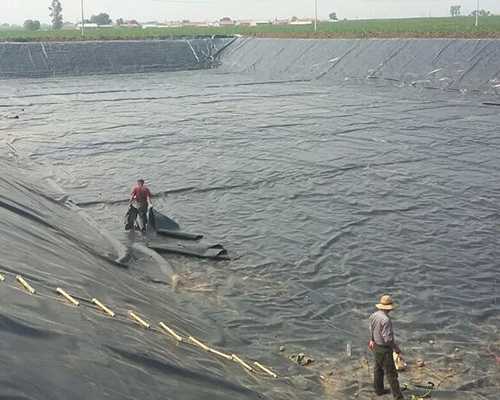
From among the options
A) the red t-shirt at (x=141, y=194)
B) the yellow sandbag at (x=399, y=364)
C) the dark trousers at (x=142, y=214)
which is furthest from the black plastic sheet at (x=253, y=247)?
the red t-shirt at (x=141, y=194)

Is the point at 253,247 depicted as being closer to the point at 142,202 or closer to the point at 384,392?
the point at 142,202

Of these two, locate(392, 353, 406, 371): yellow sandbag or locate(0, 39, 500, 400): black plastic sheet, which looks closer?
locate(0, 39, 500, 400): black plastic sheet

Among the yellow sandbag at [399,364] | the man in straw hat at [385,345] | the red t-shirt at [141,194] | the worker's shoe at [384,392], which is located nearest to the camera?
the man in straw hat at [385,345]

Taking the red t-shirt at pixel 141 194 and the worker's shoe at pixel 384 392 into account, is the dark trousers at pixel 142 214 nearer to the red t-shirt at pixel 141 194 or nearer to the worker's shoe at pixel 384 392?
the red t-shirt at pixel 141 194

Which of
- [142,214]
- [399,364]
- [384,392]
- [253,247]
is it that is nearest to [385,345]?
[384,392]

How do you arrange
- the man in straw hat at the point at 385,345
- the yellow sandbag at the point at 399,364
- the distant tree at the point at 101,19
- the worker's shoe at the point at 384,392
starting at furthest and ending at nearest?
the distant tree at the point at 101,19, the yellow sandbag at the point at 399,364, the worker's shoe at the point at 384,392, the man in straw hat at the point at 385,345

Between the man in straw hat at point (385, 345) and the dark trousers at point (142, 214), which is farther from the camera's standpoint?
the dark trousers at point (142, 214)

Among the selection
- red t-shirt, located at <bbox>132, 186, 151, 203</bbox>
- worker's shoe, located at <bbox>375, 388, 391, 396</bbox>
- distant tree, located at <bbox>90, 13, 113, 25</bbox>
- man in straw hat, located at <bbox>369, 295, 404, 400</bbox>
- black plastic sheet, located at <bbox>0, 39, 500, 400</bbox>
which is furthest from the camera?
distant tree, located at <bbox>90, 13, 113, 25</bbox>

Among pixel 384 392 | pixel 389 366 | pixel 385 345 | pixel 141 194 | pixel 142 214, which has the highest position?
pixel 141 194

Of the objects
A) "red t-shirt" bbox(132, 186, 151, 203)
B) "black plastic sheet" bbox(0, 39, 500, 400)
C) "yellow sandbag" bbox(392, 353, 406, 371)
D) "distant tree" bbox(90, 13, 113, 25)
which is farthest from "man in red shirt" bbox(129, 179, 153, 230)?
"distant tree" bbox(90, 13, 113, 25)

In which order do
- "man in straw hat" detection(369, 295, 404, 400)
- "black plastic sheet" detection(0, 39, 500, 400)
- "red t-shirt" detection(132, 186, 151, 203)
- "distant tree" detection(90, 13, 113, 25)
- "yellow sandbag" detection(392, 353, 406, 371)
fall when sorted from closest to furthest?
"black plastic sheet" detection(0, 39, 500, 400), "man in straw hat" detection(369, 295, 404, 400), "yellow sandbag" detection(392, 353, 406, 371), "red t-shirt" detection(132, 186, 151, 203), "distant tree" detection(90, 13, 113, 25)

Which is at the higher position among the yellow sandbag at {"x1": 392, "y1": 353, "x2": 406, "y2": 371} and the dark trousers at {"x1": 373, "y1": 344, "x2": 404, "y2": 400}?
the dark trousers at {"x1": 373, "y1": 344, "x2": 404, "y2": 400}

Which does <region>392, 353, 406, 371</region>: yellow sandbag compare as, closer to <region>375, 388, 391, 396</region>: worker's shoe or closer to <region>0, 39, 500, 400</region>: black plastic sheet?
<region>0, 39, 500, 400</region>: black plastic sheet

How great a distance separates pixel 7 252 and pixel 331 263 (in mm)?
4583
